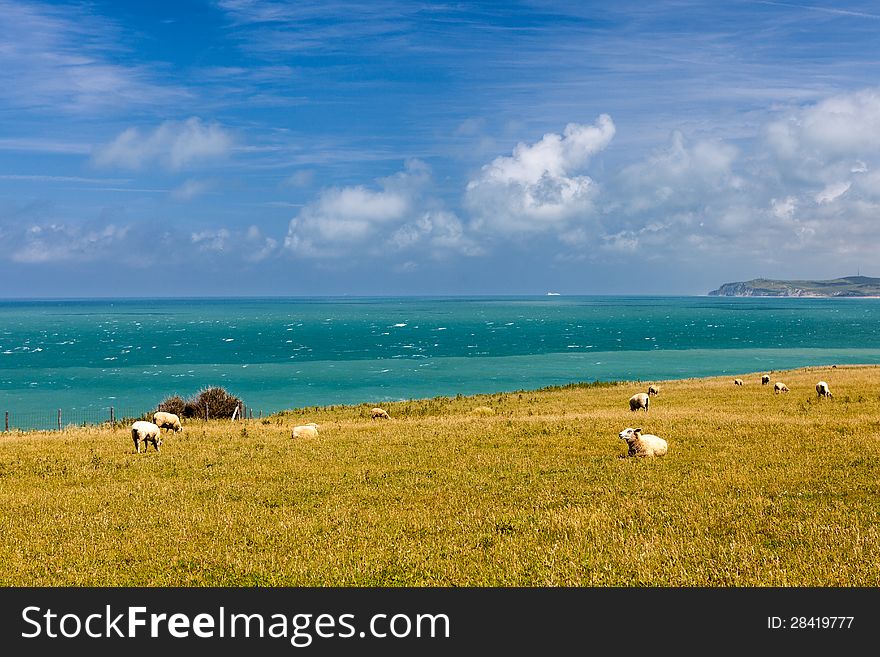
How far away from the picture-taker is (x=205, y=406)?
53094 mm

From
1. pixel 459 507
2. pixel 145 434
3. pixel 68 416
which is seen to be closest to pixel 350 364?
pixel 68 416

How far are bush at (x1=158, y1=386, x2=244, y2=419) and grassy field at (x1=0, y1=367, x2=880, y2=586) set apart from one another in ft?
60.2

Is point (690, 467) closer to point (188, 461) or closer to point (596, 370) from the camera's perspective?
point (188, 461)

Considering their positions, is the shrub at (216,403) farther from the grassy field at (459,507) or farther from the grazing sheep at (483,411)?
the grazing sheep at (483,411)

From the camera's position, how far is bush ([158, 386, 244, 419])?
175 feet

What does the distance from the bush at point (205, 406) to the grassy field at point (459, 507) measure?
1834 cm

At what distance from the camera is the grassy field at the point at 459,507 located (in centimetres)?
1391

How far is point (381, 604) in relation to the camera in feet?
38.8

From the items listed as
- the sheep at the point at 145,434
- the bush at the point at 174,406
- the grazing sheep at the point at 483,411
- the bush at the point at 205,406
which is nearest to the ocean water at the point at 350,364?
the bush at the point at 174,406

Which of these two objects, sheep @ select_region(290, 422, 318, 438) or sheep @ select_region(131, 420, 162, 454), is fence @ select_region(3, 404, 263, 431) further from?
sheep @ select_region(131, 420, 162, 454)

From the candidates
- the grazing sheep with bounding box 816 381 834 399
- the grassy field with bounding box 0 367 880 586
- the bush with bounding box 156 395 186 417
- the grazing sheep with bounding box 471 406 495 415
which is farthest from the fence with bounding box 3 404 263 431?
the grazing sheep with bounding box 816 381 834 399

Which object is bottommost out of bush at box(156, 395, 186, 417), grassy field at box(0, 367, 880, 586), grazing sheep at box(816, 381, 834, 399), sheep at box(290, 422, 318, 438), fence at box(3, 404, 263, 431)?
fence at box(3, 404, 263, 431)

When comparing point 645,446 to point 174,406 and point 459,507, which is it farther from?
point 174,406

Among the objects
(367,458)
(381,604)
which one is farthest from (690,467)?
(381,604)
